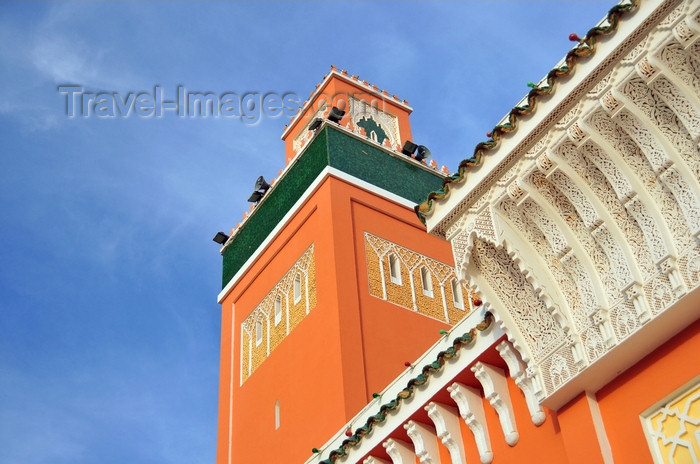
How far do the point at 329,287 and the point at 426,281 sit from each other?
164 cm

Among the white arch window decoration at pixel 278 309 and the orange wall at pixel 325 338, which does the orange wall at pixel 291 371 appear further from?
the white arch window decoration at pixel 278 309

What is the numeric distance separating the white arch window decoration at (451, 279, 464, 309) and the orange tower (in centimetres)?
2

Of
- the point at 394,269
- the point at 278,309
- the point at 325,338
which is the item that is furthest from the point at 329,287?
the point at 278,309

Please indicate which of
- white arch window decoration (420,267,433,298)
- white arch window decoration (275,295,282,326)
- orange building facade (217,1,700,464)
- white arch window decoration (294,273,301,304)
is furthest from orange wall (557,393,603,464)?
white arch window decoration (275,295,282,326)

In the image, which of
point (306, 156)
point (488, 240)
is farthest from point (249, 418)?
point (488, 240)

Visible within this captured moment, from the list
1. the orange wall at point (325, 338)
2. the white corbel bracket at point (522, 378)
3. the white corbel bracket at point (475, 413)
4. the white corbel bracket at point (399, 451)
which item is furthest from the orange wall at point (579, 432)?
the orange wall at point (325, 338)

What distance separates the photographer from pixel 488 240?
19.8 ft

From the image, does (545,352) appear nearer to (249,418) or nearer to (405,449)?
(405,449)

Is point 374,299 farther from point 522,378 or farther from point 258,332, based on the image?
point 522,378

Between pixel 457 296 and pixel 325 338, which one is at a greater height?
pixel 457 296

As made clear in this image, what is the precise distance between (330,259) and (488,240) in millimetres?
5609

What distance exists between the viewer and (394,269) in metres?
12.1

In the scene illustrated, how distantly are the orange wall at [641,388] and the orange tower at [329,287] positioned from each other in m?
4.70

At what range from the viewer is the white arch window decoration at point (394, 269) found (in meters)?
12.0
